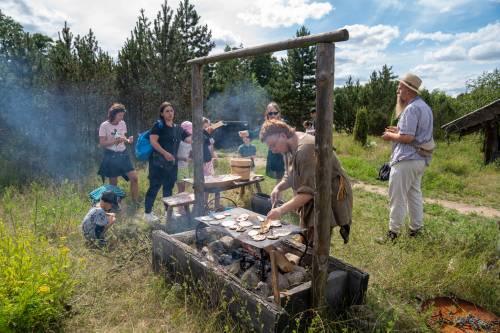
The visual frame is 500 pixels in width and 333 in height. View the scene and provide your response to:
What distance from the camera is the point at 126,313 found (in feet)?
10.3

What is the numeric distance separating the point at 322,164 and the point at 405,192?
2487 millimetres

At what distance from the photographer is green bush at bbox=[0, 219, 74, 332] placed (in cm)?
258

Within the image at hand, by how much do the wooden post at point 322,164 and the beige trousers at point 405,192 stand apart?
7.33 ft

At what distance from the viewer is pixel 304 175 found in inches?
116

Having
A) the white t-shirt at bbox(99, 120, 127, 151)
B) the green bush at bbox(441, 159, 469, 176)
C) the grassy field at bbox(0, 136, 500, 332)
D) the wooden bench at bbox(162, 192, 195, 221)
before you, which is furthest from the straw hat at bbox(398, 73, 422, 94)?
the green bush at bbox(441, 159, 469, 176)

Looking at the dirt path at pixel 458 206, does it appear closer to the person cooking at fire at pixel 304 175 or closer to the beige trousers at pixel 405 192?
the beige trousers at pixel 405 192

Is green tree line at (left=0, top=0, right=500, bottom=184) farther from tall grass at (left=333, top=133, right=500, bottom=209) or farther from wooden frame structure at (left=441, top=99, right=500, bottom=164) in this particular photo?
wooden frame structure at (left=441, top=99, right=500, bottom=164)

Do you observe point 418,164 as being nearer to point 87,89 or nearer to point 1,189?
point 1,189

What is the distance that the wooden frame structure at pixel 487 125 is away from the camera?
12.9 feet

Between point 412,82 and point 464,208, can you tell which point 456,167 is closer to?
point 464,208

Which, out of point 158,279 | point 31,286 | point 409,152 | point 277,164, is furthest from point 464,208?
point 31,286

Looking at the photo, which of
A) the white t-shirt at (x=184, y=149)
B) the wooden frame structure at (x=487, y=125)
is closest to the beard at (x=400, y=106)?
the wooden frame structure at (x=487, y=125)

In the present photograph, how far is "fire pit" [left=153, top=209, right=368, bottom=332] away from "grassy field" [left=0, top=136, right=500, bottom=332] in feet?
0.54

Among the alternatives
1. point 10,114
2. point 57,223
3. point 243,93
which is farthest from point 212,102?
point 57,223
